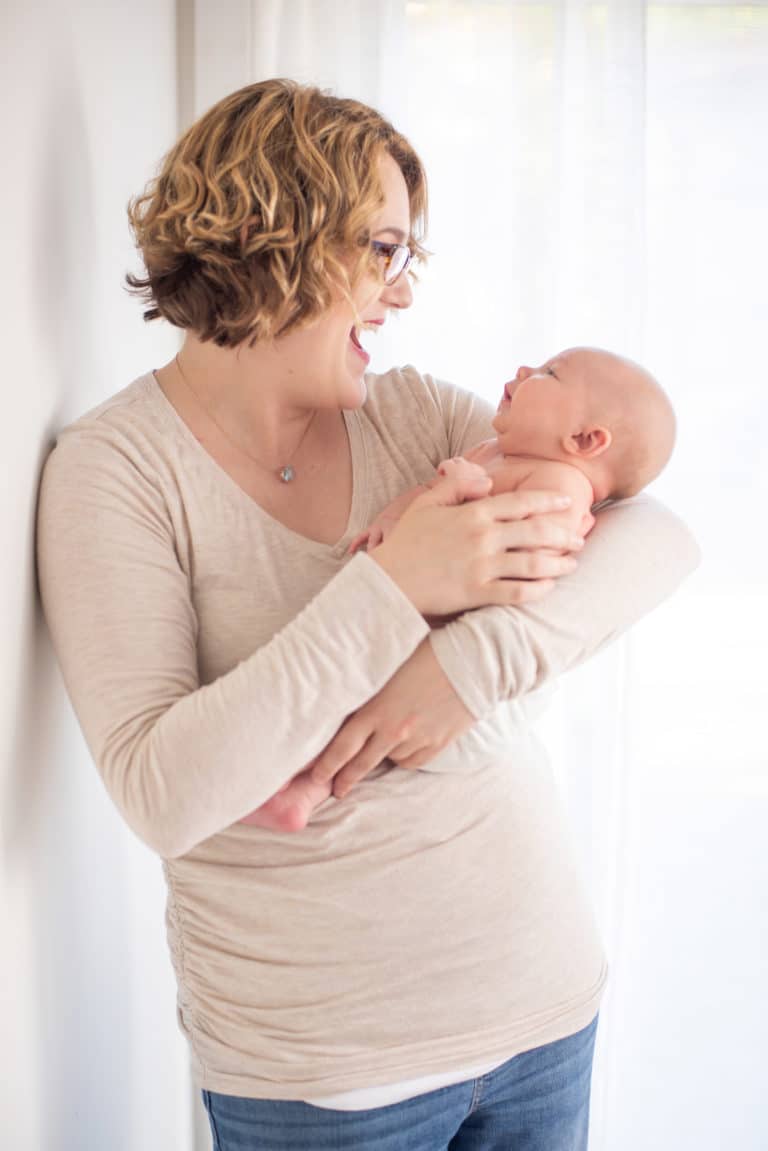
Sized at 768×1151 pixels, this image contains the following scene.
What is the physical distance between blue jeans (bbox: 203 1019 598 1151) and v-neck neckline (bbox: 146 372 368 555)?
64 centimetres

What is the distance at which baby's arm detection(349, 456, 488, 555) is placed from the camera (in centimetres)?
123

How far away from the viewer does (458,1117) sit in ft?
4.12

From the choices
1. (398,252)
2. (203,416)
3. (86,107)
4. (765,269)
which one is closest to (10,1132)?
(203,416)

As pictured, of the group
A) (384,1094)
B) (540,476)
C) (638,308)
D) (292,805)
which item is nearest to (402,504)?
(540,476)

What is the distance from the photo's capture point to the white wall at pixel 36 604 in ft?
3.45

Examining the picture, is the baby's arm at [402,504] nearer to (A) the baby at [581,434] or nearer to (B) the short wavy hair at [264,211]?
(A) the baby at [581,434]

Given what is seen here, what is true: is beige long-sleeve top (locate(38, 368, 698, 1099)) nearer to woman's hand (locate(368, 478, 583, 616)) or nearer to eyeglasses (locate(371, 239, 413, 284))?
woman's hand (locate(368, 478, 583, 616))

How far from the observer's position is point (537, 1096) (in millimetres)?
1309

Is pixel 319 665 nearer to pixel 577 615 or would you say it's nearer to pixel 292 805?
pixel 292 805

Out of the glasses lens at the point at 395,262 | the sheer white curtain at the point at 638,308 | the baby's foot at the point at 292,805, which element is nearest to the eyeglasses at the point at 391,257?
the glasses lens at the point at 395,262

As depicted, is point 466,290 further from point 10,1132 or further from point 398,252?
point 10,1132

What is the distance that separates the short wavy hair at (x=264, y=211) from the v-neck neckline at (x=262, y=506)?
98 millimetres

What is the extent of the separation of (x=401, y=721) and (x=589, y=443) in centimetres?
45

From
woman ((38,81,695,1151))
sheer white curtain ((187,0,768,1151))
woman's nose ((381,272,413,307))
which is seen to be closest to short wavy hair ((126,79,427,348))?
woman ((38,81,695,1151))
